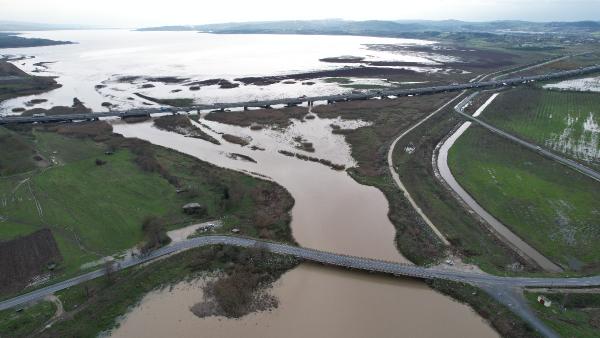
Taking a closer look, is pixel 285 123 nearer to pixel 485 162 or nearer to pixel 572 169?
pixel 485 162

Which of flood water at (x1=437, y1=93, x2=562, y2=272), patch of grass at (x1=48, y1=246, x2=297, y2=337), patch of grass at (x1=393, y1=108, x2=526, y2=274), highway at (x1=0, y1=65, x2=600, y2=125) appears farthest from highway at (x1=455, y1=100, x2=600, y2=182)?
patch of grass at (x1=48, y1=246, x2=297, y2=337)

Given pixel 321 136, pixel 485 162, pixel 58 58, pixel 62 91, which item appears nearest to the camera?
pixel 485 162

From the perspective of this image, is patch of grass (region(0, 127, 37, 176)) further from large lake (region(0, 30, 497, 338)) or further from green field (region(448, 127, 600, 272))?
green field (region(448, 127, 600, 272))

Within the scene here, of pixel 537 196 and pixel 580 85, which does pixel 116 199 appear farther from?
pixel 580 85

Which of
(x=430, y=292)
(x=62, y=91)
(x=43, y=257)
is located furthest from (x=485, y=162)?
(x=62, y=91)

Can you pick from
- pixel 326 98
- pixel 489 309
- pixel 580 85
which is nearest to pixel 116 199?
pixel 489 309
